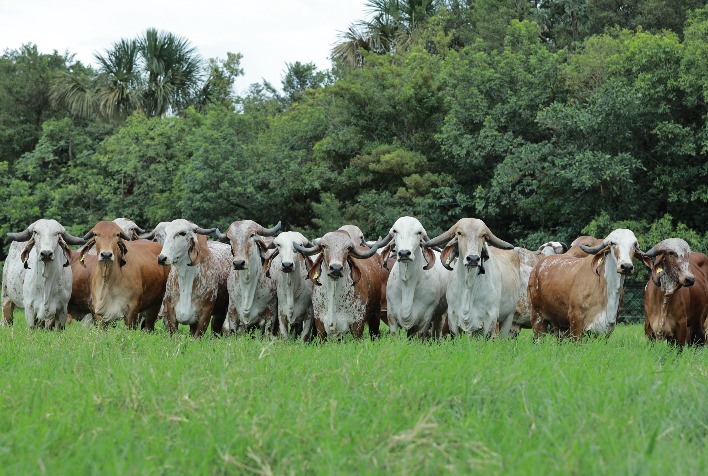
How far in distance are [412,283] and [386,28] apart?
31.3m

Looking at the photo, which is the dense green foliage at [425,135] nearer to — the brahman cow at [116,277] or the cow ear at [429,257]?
the cow ear at [429,257]

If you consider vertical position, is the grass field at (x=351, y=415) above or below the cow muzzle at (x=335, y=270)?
below

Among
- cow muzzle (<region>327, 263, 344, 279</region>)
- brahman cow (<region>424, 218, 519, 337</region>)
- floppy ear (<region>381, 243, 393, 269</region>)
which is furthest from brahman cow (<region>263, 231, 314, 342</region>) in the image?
brahman cow (<region>424, 218, 519, 337</region>)

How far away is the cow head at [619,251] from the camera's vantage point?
10.4 metres

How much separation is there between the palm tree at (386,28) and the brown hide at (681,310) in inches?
1131

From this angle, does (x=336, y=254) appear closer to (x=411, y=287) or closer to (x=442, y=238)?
(x=411, y=287)

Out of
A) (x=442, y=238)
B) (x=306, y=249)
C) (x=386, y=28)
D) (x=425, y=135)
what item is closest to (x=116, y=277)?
(x=306, y=249)

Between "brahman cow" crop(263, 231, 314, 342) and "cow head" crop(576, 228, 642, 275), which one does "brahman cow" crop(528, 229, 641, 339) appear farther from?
"brahman cow" crop(263, 231, 314, 342)

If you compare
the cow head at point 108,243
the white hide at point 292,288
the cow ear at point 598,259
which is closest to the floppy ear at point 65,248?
the cow head at point 108,243

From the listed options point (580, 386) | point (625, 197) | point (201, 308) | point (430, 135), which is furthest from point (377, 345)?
point (430, 135)

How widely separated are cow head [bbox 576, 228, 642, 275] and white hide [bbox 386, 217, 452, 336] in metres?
1.93

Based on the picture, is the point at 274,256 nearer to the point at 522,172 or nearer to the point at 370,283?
the point at 370,283

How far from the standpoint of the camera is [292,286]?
11.8 metres

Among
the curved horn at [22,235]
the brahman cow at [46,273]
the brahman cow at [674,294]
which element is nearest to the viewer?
the brahman cow at [674,294]
